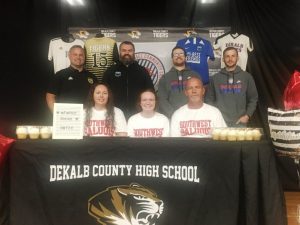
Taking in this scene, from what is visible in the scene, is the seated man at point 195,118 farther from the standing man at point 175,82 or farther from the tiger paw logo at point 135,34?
the tiger paw logo at point 135,34

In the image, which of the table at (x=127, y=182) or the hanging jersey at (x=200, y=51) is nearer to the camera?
the table at (x=127, y=182)

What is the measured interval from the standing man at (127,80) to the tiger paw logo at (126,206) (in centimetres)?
173

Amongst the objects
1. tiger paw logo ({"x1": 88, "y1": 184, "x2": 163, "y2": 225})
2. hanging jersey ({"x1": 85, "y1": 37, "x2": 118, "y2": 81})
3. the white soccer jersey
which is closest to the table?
A: tiger paw logo ({"x1": 88, "y1": 184, "x2": 163, "y2": 225})

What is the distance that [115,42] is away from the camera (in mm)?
4234

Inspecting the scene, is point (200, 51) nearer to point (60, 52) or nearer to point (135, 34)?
point (135, 34)

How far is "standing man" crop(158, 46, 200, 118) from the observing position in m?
3.87

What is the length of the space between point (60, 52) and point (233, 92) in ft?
6.90

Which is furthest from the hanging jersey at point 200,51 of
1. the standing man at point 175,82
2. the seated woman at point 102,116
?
the seated woman at point 102,116

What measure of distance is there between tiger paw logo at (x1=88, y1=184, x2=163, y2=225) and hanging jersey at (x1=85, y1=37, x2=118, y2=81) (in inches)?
84.8

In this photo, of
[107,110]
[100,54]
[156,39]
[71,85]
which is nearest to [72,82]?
[71,85]

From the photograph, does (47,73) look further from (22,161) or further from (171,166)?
(171,166)

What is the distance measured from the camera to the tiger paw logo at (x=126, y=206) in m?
2.27

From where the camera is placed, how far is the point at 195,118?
3.14m

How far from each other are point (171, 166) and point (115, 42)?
7.72 ft
